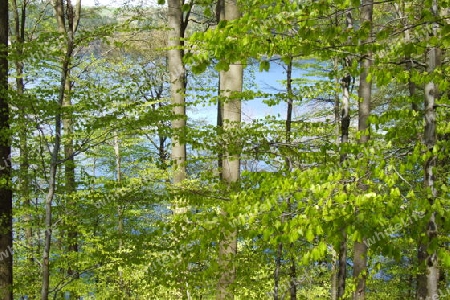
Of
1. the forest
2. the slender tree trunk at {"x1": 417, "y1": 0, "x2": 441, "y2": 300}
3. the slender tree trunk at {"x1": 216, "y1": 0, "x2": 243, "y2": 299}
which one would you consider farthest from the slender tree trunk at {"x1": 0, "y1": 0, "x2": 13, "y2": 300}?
the slender tree trunk at {"x1": 417, "y1": 0, "x2": 441, "y2": 300}

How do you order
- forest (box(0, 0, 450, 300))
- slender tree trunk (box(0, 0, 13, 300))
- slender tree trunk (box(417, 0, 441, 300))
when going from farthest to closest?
1. slender tree trunk (box(0, 0, 13, 300))
2. slender tree trunk (box(417, 0, 441, 300))
3. forest (box(0, 0, 450, 300))

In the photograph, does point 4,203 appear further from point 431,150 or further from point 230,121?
point 431,150

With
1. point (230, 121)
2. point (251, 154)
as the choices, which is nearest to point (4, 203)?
point (230, 121)

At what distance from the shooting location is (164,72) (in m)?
17.5

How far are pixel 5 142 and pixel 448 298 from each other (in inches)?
411

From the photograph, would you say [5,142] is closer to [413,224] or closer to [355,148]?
[355,148]

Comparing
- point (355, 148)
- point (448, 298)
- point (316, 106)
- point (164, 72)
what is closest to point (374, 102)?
point (316, 106)

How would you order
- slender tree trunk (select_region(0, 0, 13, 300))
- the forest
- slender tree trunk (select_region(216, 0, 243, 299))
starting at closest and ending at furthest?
the forest → slender tree trunk (select_region(0, 0, 13, 300)) → slender tree trunk (select_region(216, 0, 243, 299))

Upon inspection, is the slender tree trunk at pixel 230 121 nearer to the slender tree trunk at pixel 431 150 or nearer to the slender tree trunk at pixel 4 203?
the slender tree trunk at pixel 4 203

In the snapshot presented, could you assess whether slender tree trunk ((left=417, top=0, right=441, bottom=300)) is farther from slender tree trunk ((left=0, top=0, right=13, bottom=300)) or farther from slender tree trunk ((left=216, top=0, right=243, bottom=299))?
slender tree trunk ((left=0, top=0, right=13, bottom=300))

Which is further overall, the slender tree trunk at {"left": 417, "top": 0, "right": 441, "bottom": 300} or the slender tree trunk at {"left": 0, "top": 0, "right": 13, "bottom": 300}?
the slender tree trunk at {"left": 0, "top": 0, "right": 13, "bottom": 300}

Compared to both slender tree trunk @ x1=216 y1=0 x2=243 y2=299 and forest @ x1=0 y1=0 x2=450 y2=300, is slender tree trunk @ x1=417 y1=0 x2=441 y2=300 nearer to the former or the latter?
forest @ x1=0 y1=0 x2=450 y2=300

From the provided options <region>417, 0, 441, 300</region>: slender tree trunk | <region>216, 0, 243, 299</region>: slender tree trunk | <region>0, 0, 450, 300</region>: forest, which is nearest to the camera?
<region>0, 0, 450, 300</region>: forest

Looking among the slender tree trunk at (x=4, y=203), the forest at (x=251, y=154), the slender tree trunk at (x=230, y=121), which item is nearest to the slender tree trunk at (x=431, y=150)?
the forest at (x=251, y=154)
